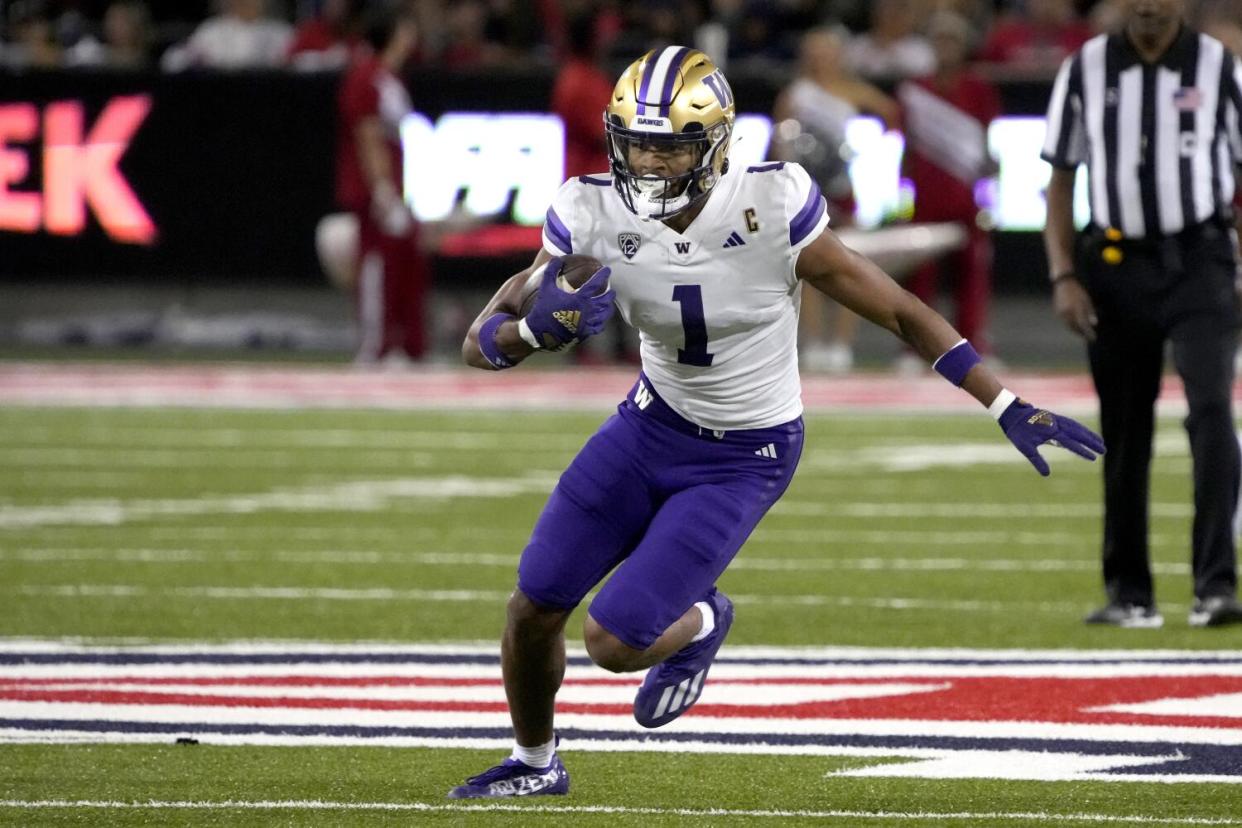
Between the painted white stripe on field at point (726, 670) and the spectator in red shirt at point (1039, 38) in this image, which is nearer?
the painted white stripe on field at point (726, 670)

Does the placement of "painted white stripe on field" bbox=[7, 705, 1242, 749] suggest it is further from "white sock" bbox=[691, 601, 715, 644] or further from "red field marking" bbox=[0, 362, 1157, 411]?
"red field marking" bbox=[0, 362, 1157, 411]

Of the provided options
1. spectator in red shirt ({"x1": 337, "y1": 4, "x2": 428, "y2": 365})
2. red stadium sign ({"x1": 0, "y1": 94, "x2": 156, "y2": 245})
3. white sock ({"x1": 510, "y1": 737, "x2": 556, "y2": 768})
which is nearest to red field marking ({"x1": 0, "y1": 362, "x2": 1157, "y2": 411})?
spectator in red shirt ({"x1": 337, "y1": 4, "x2": 428, "y2": 365})

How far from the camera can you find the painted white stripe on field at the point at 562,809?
180 inches

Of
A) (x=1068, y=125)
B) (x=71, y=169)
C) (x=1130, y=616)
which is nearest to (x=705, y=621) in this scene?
(x=1130, y=616)

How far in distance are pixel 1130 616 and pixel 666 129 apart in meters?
2.89

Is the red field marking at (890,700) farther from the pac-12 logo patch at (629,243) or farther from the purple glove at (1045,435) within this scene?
the pac-12 logo patch at (629,243)

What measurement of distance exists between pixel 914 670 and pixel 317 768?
1.85 meters

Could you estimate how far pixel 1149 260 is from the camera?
7.13 m

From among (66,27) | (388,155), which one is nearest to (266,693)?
(388,155)

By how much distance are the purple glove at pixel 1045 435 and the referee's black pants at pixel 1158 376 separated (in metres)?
2.14

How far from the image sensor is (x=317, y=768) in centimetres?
514

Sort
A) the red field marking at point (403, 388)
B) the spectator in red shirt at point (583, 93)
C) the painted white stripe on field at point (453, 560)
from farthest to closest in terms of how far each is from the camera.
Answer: the spectator in red shirt at point (583, 93) → the red field marking at point (403, 388) → the painted white stripe on field at point (453, 560)

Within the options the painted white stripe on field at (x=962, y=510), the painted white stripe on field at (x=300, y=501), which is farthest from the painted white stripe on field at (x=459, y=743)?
the painted white stripe on field at (x=962, y=510)

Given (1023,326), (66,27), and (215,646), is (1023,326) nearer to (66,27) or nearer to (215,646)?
(66,27)
